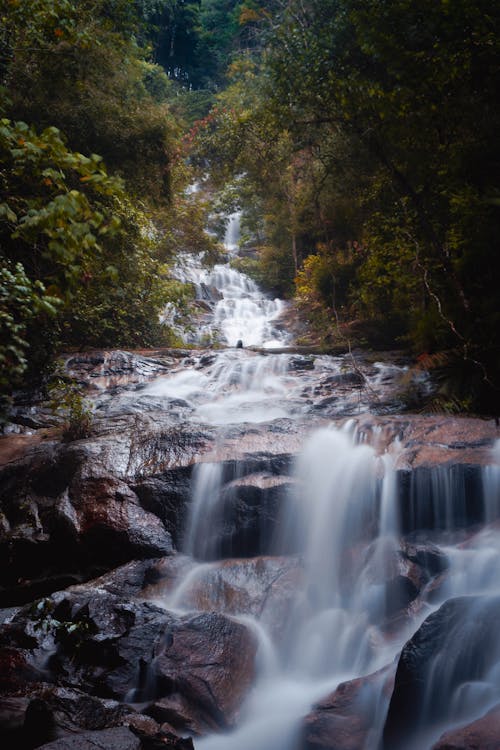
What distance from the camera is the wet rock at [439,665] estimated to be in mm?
3174

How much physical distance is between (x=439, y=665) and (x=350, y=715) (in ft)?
2.37

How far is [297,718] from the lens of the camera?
3627mm

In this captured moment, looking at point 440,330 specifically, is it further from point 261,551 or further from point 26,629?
point 26,629

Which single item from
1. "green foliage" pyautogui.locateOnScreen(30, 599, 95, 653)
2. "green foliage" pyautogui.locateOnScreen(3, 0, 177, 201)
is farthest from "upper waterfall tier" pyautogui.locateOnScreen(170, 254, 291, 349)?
"green foliage" pyautogui.locateOnScreen(30, 599, 95, 653)

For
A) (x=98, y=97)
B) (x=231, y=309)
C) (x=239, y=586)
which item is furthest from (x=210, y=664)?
(x=231, y=309)

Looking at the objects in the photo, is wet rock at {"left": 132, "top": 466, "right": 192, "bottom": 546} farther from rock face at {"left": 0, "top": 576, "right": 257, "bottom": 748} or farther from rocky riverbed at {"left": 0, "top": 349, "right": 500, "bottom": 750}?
rock face at {"left": 0, "top": 576, "right": 257, "bottom": 748}

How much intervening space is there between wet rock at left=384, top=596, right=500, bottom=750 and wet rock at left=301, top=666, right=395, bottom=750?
16cm

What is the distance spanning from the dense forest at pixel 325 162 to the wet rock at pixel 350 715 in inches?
135

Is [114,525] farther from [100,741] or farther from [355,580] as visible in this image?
[100,741]

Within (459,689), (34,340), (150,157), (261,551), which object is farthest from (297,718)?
(150,157)

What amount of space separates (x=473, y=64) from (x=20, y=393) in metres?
8.87

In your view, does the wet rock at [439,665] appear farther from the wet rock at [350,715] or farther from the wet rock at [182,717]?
the wet rock at [182,717]

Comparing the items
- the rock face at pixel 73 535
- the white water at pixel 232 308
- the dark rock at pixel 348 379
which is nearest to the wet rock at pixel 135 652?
the rock face at pixel 73 535

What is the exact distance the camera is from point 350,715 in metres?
3.38
